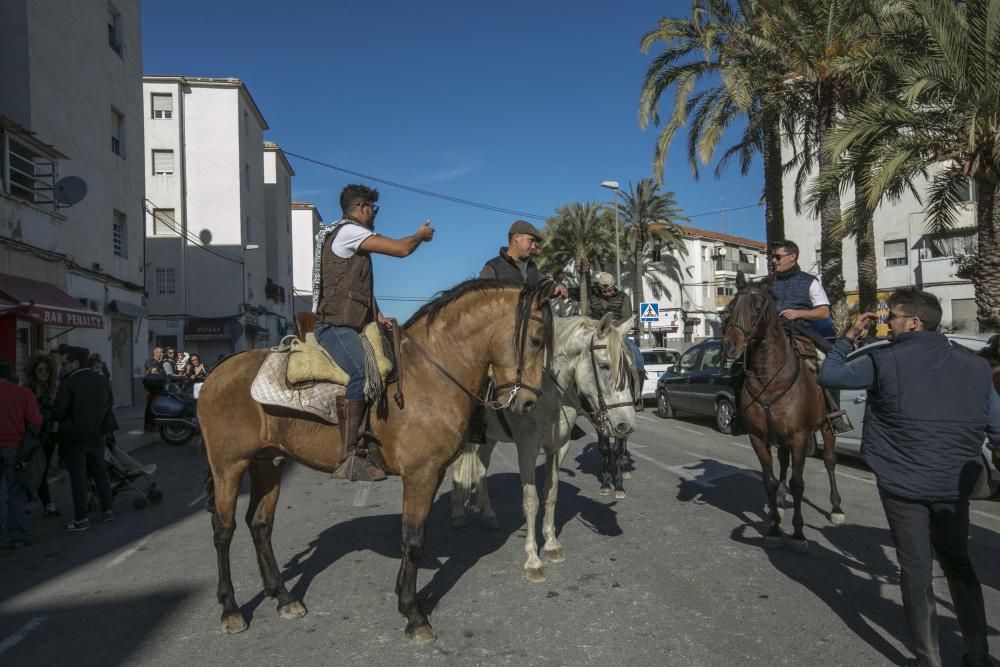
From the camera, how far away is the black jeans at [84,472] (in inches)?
306

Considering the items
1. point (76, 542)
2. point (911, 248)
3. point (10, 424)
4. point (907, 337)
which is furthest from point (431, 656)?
point (911, 248)

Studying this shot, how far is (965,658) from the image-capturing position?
3.58 metres

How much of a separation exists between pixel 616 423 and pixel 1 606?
15.9 ft

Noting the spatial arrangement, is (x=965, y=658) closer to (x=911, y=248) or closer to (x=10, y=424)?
(x=10, y=424)

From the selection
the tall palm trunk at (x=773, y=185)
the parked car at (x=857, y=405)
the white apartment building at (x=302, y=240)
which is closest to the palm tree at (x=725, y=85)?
the tall palm trunk at (x=773, y=185)

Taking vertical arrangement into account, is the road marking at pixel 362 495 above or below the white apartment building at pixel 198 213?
below

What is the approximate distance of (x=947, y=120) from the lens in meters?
12.6

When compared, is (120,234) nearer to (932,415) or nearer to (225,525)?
(225,525)

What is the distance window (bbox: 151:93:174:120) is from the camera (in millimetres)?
36812

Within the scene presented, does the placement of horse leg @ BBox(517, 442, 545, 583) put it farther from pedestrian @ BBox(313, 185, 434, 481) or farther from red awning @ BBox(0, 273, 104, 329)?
red awning @ BBox(0, 273, 104, 329)

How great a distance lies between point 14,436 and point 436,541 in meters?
4.51

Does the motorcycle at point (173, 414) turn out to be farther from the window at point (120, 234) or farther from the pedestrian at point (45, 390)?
the window at point (120, 234)

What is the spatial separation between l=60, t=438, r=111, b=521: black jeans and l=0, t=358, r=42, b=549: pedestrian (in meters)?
0.53

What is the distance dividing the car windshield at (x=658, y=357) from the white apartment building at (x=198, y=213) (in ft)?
74.1
